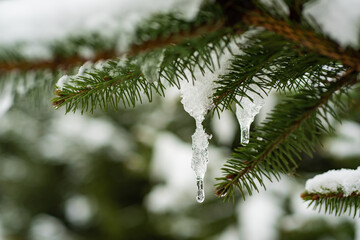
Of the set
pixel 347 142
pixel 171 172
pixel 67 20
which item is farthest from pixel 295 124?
pixel 171 172

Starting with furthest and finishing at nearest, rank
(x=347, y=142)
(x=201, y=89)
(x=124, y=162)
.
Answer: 1. (x=124, y=162)
2. (x=347, y=142)
3. (x=201, y=89)

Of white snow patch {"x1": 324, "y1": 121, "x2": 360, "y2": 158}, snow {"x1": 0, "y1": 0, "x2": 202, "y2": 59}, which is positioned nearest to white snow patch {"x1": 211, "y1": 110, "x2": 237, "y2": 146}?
white snow patch {"x1": 324, "y1": 121, "x2": 360, "y2": 158}

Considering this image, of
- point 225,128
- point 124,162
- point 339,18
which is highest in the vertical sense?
point 124,162

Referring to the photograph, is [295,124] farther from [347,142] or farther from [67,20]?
[347,142]

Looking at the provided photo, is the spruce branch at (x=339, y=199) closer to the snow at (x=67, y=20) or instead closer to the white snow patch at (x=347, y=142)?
the snow at (x=67, y=20)

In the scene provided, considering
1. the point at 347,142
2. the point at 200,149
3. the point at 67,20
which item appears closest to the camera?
the point at 67,20

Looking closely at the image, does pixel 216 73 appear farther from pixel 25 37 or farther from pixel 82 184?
pixel 82 184

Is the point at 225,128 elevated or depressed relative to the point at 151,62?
elevated
